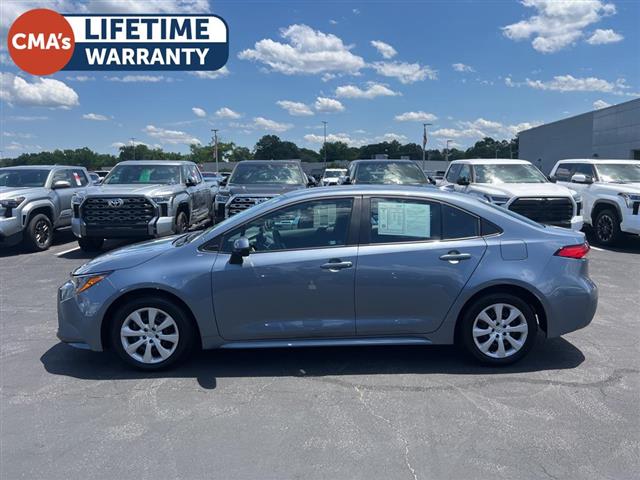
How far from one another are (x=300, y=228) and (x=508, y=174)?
8.43 m

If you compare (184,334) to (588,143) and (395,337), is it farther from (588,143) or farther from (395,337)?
(588,143)

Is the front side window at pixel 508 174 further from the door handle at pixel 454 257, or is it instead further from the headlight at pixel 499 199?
the door handle at pixel 454 257

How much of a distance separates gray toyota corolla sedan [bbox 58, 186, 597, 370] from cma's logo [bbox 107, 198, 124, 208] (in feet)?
18.0

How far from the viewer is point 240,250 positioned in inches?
164

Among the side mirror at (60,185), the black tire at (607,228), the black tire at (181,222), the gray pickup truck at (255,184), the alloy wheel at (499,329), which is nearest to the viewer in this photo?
the alloy wheel at (499,329)

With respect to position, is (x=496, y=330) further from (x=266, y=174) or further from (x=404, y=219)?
(x=266, y=174)

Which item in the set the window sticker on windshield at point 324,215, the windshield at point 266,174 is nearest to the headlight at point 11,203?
the windshield at point 266,174

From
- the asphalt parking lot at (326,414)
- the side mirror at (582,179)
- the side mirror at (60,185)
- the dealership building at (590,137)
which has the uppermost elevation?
the dealership building at (590,137)

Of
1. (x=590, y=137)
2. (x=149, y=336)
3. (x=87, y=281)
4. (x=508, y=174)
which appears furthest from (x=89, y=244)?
(x=590, y=137)

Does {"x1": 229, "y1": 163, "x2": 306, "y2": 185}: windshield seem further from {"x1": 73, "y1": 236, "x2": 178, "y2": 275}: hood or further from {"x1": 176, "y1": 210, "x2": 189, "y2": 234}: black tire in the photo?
{"x1": 73, "y1": 236, "x2": 178, "y2": 275}: hood

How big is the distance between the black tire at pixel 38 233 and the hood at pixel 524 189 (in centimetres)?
935

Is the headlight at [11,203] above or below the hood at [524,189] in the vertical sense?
below

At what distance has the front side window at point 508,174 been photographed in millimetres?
11297

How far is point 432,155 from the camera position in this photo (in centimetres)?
10650
